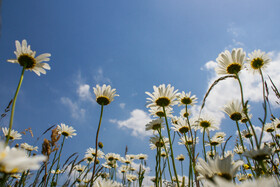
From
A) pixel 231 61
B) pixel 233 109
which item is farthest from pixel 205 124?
pixel 231 61

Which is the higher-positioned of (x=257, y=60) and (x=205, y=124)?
(x=257, y=60)

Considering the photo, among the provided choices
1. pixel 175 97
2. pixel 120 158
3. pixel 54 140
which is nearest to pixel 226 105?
pixel 175 97

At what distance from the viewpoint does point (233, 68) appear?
268 centimetres

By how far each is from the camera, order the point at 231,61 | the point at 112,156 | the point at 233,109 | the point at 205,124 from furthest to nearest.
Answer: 1. the point at 112,156
2. the point at 205,124
3. the point at 233,109
4. the point at 231,61

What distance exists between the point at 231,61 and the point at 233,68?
0.10m

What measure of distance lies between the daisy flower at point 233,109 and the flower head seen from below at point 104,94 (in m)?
→ 1.79

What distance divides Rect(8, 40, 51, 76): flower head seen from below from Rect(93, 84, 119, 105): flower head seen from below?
975 mm

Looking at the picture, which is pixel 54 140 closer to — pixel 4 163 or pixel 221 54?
pixel 4 163

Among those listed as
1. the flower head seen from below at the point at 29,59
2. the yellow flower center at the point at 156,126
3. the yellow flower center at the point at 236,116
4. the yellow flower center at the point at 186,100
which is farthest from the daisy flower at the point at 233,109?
the flower head seen from below at the point at 29,59

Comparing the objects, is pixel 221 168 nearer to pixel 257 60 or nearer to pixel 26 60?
pixel 26 60

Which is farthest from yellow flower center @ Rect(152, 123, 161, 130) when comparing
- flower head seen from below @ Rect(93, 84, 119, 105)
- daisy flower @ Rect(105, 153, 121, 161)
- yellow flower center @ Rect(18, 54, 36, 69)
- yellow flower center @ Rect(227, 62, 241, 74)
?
daisy flower @ Rect(105, 153, 121, 161)

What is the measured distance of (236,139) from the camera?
3564 millimetres

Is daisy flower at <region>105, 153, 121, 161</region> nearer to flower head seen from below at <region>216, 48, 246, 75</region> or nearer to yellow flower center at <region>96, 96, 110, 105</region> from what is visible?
yellow flower center at <region>96, 96, 110, 105</region>

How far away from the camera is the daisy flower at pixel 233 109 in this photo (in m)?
2.91
